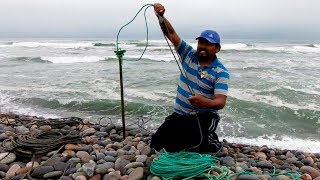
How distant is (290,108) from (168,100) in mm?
3461

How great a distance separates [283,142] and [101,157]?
168 inches

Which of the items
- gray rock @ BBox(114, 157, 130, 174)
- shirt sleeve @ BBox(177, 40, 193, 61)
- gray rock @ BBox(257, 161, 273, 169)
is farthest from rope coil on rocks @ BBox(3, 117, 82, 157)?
gray rock @ BBox(257, 161, 273, 169)

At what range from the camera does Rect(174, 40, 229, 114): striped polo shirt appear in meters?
4.60

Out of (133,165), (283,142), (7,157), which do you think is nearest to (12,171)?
(7,157)

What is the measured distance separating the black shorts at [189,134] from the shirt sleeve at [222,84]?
489 mm

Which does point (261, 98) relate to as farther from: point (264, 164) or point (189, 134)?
point (189, 134)

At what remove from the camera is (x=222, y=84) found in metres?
4.55

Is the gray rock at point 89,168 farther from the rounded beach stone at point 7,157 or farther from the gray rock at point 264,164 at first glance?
the gray rock at point 264,164

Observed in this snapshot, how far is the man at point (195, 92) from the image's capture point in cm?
462

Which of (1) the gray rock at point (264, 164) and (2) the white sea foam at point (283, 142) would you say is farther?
(2) the white sea foam at point (283, 142)

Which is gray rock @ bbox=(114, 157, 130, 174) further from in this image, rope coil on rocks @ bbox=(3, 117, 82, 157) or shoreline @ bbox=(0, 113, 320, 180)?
rope coil on rocks @ bbox=(3, 117, 82, 157)

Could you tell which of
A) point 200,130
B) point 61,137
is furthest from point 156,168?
point 61,137

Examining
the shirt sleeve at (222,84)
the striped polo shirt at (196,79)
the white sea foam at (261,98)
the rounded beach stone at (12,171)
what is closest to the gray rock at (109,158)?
the rounded beach stone at (12,171)

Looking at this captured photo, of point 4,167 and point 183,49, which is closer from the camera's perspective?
point 4,167
